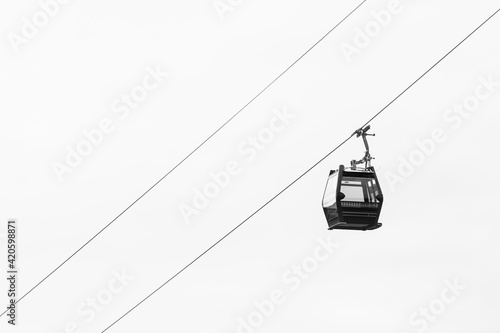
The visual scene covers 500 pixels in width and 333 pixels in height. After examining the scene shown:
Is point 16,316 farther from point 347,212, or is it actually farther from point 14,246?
point 347,212

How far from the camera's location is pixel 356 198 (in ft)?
82.2

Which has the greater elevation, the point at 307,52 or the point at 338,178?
the point at 307,52

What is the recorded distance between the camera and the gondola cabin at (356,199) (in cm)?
Answer: 2505

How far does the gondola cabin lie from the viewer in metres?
25.0

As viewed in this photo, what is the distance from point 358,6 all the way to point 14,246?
19.4m

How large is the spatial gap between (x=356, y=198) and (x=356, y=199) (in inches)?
1.0

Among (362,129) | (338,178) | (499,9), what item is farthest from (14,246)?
(499,9)

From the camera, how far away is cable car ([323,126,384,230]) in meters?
25.0

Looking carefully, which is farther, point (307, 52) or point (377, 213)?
point (377, 213)

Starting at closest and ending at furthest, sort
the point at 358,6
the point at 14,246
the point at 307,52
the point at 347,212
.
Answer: the point at 358,6 → the point at 307,52 → the point at 347,212 → the point at 14,246

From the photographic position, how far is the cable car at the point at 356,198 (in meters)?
25.0

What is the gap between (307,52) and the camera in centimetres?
2170

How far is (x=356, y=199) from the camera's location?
25062 millimetres

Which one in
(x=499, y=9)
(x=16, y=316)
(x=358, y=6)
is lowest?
(x=499, y=9)
